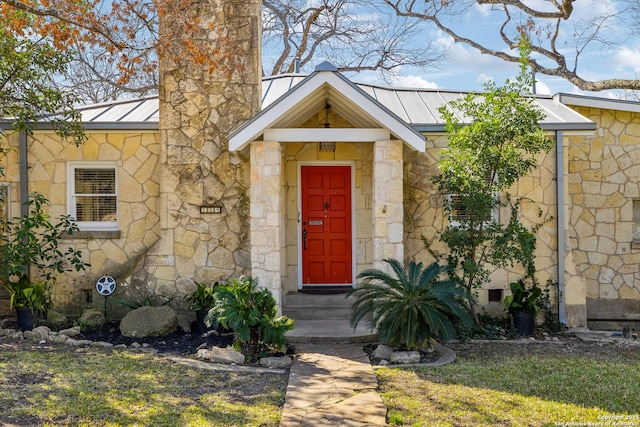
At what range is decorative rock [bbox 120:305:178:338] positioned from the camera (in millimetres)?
8641

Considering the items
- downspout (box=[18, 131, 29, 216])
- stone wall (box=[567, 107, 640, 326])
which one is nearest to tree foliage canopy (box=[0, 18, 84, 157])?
downspout (box=[18, 131, 29, 216])

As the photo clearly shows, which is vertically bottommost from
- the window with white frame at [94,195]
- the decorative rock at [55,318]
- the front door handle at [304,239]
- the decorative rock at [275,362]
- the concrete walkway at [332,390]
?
the concrete walkway at [332,390]

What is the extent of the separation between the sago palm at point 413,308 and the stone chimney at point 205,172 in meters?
3.03

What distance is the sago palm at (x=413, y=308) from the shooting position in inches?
287

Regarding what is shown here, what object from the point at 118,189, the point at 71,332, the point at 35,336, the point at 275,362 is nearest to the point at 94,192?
the point at 118,189

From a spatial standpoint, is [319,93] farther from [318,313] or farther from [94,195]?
[94,195]

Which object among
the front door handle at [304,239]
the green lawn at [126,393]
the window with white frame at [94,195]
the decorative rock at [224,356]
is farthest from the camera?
the front door handle at [304,239]

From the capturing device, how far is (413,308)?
737 centimetres

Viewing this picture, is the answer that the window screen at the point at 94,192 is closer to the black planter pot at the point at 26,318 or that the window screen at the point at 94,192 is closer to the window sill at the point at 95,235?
the window sill at the point at 95,235

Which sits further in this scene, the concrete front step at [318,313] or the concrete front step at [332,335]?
the concrete front step at [318,313]

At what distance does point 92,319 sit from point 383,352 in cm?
473

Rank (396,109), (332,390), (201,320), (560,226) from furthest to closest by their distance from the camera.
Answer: (396,109)
(560,226)
(201,320)
(332,390)

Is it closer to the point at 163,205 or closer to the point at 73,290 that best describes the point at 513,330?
the point at 163,205

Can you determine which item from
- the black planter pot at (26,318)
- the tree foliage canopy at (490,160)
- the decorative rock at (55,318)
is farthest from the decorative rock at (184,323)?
the tree foliage canopy at (490,160)
